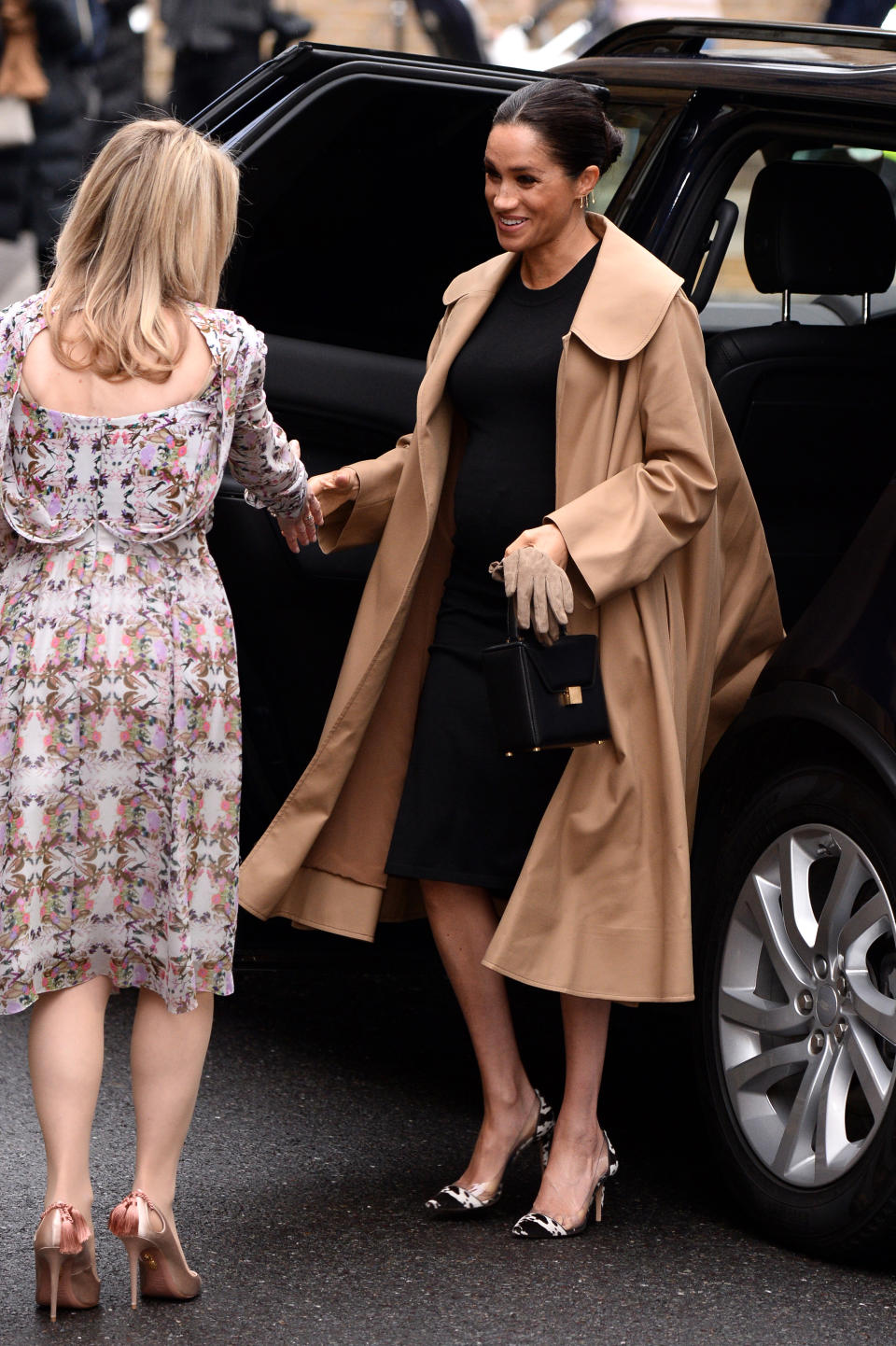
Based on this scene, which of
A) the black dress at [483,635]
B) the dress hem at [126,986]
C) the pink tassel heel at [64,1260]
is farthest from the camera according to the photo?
the black dress at [483,635]

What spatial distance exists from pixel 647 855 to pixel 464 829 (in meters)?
0.33

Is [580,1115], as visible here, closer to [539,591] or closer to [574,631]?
[574,631]

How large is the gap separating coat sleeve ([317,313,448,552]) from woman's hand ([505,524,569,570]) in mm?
480

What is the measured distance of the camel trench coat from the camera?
3543mm

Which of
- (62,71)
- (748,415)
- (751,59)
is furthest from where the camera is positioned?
(62,71)

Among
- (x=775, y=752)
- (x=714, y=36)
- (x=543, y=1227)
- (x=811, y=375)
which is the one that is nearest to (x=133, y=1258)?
(x=543, y=1227)

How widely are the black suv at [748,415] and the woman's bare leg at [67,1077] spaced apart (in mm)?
824

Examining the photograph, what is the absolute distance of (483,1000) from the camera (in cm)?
381

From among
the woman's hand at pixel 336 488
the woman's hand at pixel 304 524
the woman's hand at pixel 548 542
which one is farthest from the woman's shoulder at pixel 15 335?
the woman's hand at pixel 548 542

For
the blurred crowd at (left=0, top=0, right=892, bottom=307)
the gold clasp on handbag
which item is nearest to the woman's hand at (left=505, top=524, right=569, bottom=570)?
the gold clasp on handbag

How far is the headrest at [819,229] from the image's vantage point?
4.32 metres

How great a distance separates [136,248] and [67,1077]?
1.24m

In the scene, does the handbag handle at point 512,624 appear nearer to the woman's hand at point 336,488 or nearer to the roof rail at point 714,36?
the woman's hand at point 336,488

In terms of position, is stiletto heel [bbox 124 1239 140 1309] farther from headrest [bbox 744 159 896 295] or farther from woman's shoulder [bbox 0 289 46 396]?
headrest [bbox 744 159 896 295]
